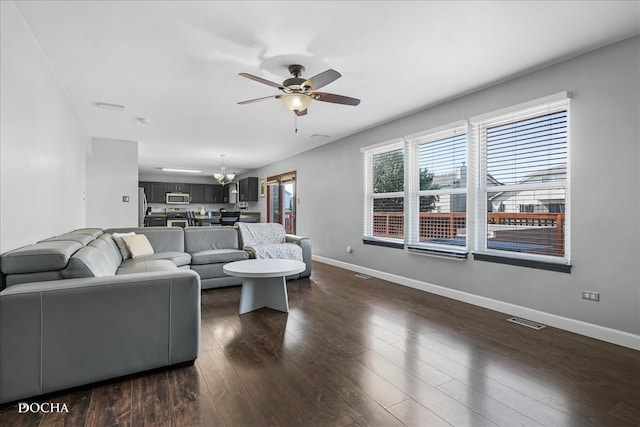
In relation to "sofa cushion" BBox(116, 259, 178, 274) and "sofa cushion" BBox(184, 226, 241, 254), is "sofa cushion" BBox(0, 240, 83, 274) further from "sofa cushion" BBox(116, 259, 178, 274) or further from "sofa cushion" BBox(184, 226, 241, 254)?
"sofa cushion" BBox(184, 226, 241, 254)

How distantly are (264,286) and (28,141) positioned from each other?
234 centimetres

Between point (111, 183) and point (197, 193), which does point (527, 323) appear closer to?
point (111, 183)

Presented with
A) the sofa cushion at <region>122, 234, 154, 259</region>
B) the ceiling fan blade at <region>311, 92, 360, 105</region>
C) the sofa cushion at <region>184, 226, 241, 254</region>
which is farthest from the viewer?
the sofa cushion at <region>184, 226, 241, 254</region>

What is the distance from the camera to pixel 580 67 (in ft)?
9.12

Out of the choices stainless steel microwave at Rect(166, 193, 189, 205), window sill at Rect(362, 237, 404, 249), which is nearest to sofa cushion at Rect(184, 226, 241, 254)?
window sill at Rect(362, 237, 404, 249)

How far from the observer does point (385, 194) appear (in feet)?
16.4

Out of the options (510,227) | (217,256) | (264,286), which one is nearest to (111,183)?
(217,256)

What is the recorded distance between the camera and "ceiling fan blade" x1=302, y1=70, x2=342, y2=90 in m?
2.49

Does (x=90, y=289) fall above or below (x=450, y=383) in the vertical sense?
above

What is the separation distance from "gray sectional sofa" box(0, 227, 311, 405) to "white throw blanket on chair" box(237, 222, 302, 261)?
2.48m

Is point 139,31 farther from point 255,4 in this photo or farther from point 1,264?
point 1,264

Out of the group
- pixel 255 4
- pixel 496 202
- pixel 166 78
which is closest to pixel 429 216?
pixel 496 202

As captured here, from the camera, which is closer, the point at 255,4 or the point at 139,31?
the point at 255,4

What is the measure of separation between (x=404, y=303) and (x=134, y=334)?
8.95 ft
